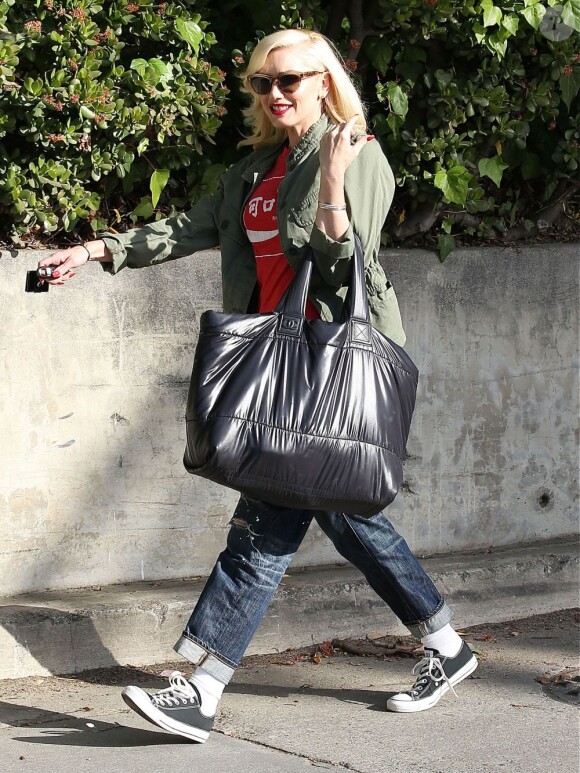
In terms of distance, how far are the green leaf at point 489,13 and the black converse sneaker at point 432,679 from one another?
7.62 ft

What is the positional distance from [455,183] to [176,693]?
2415 millimetres

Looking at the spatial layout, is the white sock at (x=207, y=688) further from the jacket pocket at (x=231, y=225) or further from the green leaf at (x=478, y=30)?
the green leaf at (x=478, y=30)

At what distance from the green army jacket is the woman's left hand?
6.2 inches

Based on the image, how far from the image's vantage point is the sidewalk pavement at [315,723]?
306 cm

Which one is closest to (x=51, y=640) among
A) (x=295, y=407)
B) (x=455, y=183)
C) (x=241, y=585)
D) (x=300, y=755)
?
(x=241, y=585)

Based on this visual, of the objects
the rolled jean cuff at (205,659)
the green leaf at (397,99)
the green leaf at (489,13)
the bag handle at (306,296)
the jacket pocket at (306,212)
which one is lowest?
the rolled jean cuff at (205,659)

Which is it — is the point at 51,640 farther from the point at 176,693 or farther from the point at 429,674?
the point at 429,674

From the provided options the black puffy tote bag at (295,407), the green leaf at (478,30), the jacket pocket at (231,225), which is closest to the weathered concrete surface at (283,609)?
the black puffy tote bag at (295,407)

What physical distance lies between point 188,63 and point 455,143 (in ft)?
3.80

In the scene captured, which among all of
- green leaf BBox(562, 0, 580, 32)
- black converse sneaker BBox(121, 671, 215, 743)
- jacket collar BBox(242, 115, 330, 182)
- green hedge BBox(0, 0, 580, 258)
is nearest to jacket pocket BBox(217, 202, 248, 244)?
jacket collar BBox(242, 115, 330, 182)

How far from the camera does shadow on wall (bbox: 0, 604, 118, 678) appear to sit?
377 cm

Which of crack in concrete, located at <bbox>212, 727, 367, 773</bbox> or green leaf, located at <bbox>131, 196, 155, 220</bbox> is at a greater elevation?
green leaf, located at <bbox>131, 196, 155, 220</bbox>

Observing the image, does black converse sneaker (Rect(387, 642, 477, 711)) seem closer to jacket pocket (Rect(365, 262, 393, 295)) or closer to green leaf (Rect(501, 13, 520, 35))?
jacket pocket (Rect(365, 262, 393, 295))

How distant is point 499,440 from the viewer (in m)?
4.91
